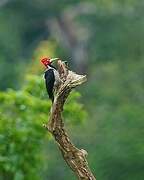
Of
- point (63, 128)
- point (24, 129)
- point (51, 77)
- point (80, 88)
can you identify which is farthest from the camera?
point (80, 88)

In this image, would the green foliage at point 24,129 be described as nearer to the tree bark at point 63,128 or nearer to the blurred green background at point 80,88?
the blurred green background at point 80,88

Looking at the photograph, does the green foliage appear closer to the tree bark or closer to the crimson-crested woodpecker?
the crimson-crested woodpecker

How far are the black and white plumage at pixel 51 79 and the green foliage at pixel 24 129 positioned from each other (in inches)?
83.3

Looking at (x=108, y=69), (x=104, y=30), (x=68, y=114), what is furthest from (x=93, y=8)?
(x=68, y=114)

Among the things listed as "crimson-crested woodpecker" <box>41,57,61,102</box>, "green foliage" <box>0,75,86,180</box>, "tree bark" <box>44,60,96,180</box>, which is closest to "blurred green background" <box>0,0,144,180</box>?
"green foliage" <box>0,75,86,180</box>

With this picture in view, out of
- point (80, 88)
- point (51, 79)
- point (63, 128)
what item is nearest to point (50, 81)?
point (51, 79)

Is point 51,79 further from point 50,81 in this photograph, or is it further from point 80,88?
point 80,88

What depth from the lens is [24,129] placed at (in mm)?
9023

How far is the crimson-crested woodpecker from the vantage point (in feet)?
21.5

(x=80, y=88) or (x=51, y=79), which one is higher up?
(x=80, y=88)

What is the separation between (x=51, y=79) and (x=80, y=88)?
24.5 metres

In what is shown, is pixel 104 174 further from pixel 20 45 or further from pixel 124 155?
pixel 20 45

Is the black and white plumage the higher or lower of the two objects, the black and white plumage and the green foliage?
the lower

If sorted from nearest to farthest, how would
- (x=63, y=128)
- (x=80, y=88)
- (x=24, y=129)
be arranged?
(x=63, y=128) < (x=24, y=129) < (x=80, y=88)
